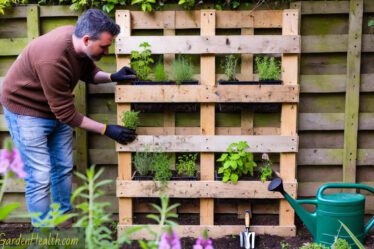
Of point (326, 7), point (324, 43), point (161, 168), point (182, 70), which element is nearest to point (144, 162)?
point (161, 168)

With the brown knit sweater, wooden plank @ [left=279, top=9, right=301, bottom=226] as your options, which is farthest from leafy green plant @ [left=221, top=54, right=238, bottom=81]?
the brown knit sweater

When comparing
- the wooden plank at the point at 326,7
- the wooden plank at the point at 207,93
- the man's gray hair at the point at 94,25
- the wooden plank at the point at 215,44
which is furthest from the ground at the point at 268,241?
the wooden plank at the point at 326,7

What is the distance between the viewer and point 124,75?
2.86 m

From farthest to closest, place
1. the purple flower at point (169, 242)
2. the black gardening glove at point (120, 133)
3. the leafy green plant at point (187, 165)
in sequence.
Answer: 1. the leafy green plant at point (187, 165)
2. the black gardening glove at point (120, 133)
3. the purple flower at point (169, 242)

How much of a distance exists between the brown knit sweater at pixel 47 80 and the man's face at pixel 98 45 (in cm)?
10

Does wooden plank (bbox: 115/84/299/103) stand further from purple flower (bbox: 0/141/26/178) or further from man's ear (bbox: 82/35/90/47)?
purple flower (bbox: 0/141/26/178)

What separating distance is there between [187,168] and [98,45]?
3.44 ft

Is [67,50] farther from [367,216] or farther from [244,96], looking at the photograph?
[367,216]

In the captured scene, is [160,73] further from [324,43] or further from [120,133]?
[324,43]

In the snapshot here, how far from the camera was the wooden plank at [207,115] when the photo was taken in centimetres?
286

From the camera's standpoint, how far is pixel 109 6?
297 centimetres

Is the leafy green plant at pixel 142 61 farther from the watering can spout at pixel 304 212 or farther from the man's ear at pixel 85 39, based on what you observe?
the watering can spout at pixel 304 212

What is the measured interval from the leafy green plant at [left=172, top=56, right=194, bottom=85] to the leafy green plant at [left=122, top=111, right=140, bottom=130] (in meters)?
0.36

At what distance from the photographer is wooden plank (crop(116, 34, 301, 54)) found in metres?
2.83
